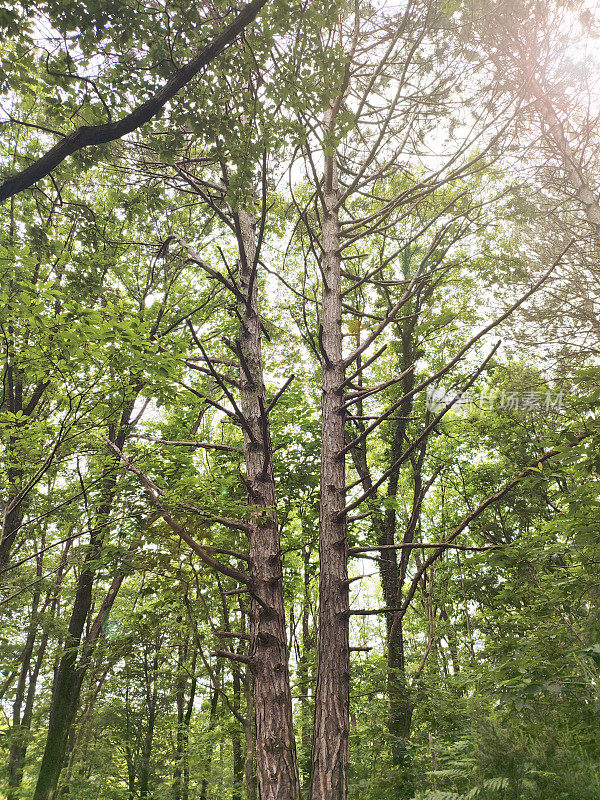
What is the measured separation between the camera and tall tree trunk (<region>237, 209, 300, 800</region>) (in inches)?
123

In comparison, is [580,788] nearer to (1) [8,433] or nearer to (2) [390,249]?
(1) [8,433]

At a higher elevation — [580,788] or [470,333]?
[470,333]

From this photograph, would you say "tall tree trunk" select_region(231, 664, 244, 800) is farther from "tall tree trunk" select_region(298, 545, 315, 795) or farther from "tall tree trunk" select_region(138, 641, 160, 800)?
"tall tree trunk" select_region(138, 641, 160, 800)

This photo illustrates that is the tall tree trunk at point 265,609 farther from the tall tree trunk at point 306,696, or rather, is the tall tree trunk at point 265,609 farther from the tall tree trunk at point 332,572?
the tall tree trunk at point 306,696

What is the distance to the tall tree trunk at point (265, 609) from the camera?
3.12 meters

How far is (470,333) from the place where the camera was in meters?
14.3

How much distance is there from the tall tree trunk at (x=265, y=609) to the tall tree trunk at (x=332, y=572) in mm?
246

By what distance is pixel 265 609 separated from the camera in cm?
352

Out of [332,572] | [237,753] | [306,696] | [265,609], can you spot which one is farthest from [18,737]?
[332,572]

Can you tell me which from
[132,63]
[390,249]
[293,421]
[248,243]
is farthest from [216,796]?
[390,249]

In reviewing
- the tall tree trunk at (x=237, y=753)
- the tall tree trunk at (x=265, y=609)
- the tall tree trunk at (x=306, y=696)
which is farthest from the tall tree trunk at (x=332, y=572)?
the tall tree trunk at (x=237, y=753)

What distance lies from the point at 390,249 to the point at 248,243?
345 inches

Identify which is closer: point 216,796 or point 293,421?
point 293,421

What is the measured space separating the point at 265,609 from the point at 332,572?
24.7 inches
